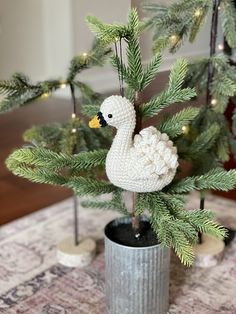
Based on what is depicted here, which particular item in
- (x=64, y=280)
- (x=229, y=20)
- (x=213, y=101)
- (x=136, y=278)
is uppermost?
(x=229, y=20)

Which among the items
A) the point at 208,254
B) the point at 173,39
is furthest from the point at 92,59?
the point at 208,254

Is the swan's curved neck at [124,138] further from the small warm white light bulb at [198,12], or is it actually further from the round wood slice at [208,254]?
the round wood slice at [208,254]

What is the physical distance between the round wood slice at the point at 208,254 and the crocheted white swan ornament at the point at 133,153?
18.1 inches

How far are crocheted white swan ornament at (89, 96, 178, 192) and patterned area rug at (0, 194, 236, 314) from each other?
0.40 metres

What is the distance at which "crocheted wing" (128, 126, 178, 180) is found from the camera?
102 cm

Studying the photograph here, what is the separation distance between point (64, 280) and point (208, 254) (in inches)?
17.8

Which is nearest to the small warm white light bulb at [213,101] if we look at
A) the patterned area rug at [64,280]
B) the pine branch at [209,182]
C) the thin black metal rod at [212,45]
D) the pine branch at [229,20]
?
the thin black metal rod at [212,45]

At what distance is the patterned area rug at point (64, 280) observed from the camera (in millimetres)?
1236

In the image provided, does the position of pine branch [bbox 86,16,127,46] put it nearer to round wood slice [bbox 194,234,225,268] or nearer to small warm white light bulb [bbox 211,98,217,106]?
small warm white light bulb [bbox 211,98,217,106]

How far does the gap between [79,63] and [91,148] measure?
0.80 feet

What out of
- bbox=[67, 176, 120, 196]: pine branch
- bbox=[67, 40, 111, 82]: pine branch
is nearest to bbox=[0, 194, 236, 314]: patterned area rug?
bbox=[67, 176, 120, 196]: pine branch

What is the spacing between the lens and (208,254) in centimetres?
142

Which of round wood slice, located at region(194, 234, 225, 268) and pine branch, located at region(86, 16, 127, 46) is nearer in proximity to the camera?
pine branch, located at region(86, 16, 127, 46)

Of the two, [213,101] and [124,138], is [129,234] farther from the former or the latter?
[213,101]
